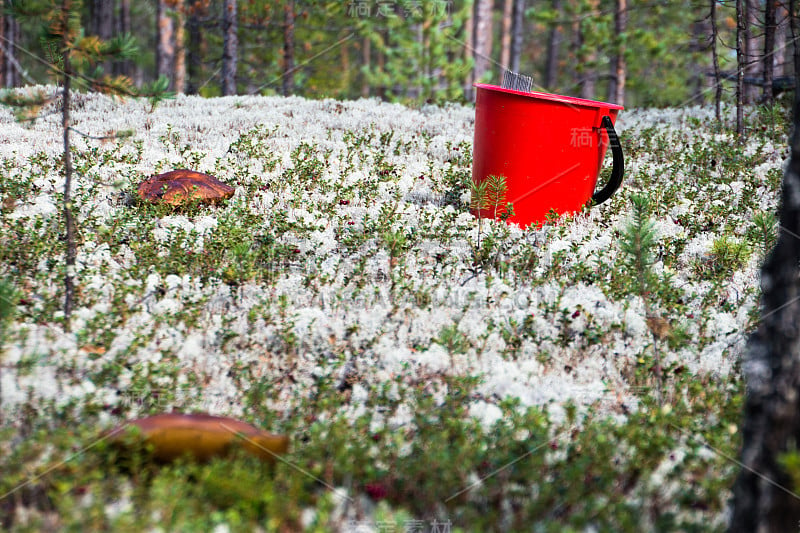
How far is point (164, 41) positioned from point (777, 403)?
1656cm

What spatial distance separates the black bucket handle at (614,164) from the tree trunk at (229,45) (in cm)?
999

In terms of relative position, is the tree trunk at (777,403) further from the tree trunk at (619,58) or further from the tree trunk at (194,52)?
the tree trunk at (194,52)

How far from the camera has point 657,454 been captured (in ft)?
9.00

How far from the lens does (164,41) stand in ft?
51.3

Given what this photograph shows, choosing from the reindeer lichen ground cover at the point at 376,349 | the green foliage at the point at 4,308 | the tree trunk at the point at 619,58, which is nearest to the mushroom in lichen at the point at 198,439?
the reindeer lichen ground cover at the point at 376,349

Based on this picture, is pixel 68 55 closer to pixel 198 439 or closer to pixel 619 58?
pixel 198 439

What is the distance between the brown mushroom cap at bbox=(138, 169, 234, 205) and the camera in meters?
5.76

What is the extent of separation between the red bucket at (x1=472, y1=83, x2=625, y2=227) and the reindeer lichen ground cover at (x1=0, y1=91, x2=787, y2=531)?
0.88 feet

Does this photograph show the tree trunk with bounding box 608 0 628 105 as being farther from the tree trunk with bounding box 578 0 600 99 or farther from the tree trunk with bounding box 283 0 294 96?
the tree trunk with bounding box 283 0 294 96

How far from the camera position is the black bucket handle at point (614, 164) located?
207 inches

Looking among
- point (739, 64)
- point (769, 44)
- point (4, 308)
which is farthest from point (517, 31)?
Result: point (4, 308)

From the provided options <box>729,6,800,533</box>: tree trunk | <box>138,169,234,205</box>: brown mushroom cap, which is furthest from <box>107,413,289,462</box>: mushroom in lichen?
<box>138,169,234,205</box>: brown mushroom cap

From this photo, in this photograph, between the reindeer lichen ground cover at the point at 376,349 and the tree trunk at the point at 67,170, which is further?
the tree trunk at the point at 67,170

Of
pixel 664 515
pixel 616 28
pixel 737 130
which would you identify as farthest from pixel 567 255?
pixel 616 28
